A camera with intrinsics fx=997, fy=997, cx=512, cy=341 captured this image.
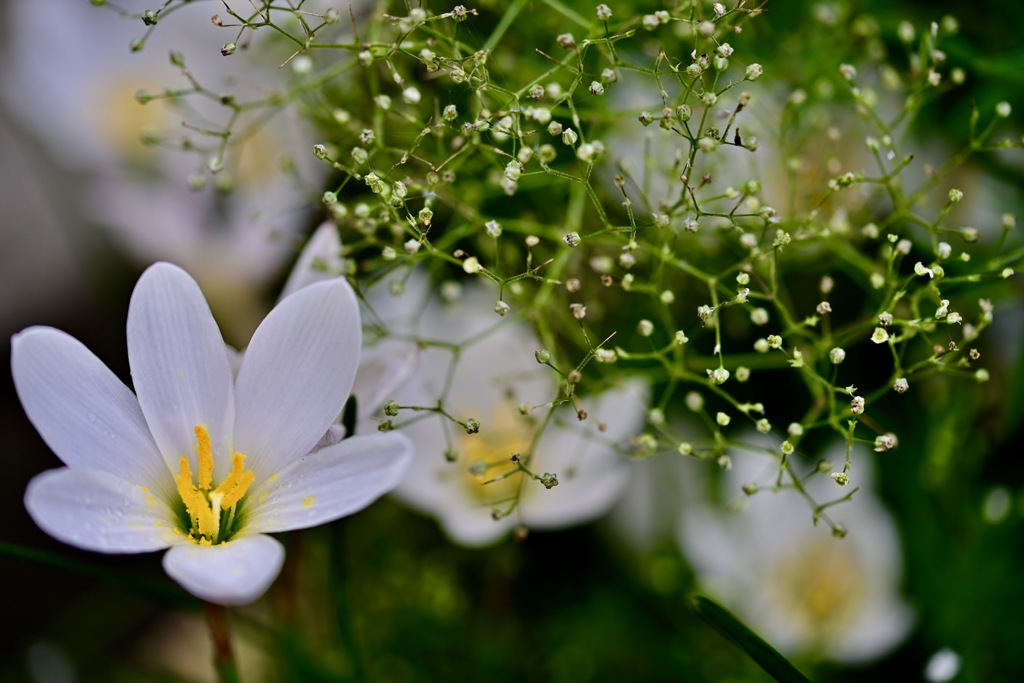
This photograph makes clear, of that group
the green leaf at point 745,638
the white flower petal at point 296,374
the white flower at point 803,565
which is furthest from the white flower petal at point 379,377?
the white flower at point 803,565

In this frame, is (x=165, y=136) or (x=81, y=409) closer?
(x=81, y=409)

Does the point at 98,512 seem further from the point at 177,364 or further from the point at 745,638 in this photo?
the point at 745,638

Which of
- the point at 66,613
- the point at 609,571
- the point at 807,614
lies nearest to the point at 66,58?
the point at 66,613

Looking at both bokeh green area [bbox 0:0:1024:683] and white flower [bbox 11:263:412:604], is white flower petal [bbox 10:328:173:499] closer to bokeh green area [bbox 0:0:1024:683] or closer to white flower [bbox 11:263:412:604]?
white flower [bbox 11:263:412:604]

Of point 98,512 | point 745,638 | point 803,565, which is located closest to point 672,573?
point 803,565

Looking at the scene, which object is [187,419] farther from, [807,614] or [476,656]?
[807,614]

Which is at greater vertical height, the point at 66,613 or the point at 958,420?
the point at 958,420

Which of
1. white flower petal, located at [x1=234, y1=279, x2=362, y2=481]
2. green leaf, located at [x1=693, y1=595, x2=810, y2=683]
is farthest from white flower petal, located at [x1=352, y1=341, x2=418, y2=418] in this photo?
green leaf, located at [x1=693, y1=595, x2=810, y2=683]

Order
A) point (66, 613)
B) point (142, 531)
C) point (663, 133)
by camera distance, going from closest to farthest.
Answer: point (142, 531) → point (663, 133) → point (66, 613)
